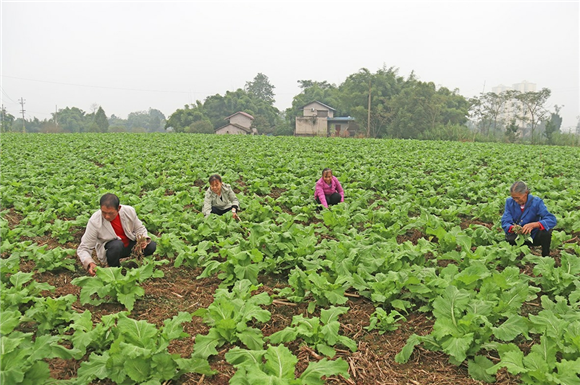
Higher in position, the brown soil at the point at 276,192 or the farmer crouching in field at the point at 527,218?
the farmer crouching in field at the point at 527,218

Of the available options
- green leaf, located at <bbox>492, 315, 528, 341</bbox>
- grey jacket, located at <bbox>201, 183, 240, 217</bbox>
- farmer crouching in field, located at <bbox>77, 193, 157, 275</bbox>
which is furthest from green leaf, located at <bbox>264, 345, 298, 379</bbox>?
grey jacket, located at <bbox>201, 183, 240, 217</bbox>

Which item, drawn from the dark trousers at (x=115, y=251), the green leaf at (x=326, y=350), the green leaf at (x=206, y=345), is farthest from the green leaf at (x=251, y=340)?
the dark trousers at (x=115, y=251)

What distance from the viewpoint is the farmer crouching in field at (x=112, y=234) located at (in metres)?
4.75

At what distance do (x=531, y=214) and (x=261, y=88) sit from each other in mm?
93864

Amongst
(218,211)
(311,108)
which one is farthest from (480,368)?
(311,108)

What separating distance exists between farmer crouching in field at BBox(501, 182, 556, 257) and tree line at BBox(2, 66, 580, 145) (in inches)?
1525

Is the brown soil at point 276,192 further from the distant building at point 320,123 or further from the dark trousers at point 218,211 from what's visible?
the distant building at point 320,123

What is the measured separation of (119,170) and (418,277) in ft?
36.3

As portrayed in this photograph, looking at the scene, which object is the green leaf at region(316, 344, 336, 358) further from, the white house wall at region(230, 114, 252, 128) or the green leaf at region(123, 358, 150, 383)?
the white house wall at region(230, 114, 252, 128)

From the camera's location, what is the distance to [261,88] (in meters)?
95.9

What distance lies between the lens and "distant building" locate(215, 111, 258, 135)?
2431 inches

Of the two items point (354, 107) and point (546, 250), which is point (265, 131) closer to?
point (354, 107)

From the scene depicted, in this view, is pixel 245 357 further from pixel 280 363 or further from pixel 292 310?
pixel 292 310

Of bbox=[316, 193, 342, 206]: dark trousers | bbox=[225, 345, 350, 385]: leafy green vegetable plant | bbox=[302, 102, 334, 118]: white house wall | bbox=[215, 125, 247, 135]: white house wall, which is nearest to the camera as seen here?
bbox=[225, 345, 350, 385]: leafy green vegetable plant
